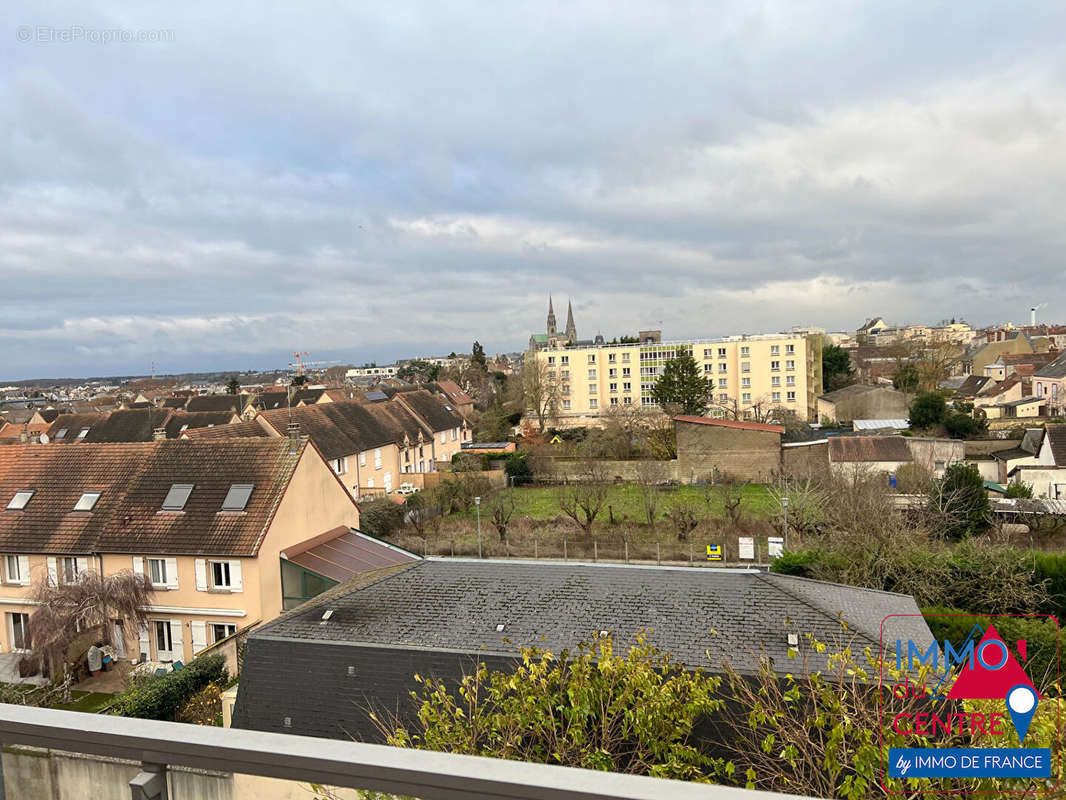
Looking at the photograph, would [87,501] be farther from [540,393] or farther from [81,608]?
[540,393]

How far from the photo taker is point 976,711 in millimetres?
5129

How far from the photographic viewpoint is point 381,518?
29.4 metres

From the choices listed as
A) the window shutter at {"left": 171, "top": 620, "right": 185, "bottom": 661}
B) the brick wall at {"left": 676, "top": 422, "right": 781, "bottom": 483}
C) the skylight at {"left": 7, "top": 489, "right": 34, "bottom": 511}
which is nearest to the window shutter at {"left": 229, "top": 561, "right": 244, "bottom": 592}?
the window shutter at {"left": 171, "top": 620, "right": 185, "bottom": 661}

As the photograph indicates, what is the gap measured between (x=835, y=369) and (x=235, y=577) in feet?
227

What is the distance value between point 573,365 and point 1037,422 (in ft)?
124

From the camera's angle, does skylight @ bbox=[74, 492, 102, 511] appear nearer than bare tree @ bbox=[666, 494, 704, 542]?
Yes

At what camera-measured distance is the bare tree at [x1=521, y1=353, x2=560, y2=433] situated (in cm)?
5850

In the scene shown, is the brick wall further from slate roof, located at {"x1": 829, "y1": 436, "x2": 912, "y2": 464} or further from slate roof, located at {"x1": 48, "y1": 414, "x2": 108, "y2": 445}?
slate roof, located at {"x1": 48, "y1": 414, "x2": 108, "y2": 445}

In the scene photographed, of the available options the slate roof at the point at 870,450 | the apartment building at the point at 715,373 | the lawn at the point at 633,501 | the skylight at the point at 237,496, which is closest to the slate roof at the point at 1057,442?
the slate roof at the point at 870,450

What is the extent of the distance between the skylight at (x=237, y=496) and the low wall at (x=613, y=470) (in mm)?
23507

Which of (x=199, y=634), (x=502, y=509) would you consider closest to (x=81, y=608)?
(x=199, y=634)

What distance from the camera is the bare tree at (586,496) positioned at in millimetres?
29016

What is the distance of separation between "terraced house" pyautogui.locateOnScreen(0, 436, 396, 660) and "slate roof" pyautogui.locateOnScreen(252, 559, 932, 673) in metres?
5.26

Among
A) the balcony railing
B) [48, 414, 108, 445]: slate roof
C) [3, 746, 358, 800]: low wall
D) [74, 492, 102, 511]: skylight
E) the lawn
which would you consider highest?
the balcony railing
